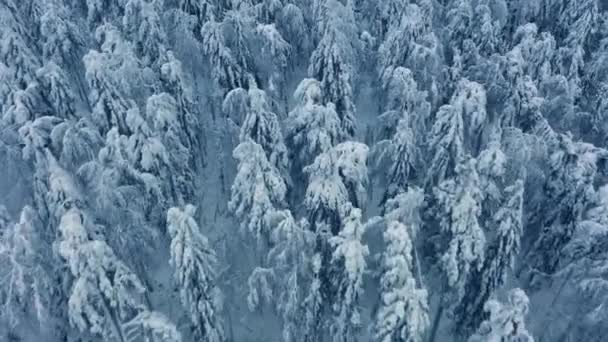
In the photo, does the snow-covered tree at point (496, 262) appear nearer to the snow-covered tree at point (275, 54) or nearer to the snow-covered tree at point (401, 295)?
the snow-covered tree at point (401, 295)

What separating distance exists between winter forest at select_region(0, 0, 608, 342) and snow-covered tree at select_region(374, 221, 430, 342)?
79mm

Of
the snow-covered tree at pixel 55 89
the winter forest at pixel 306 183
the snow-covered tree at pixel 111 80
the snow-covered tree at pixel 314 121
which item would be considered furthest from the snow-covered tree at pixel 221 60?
the snow-covered tree at pixel 55 89

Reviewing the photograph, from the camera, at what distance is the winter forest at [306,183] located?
18.8m

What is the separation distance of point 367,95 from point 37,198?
823 inches

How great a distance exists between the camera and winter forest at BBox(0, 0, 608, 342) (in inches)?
741

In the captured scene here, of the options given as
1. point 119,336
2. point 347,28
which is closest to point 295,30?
point 347,28

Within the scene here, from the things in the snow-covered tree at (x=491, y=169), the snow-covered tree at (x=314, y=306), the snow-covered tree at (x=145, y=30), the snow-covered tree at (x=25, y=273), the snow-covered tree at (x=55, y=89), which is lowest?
the snow-covered tree at (x=314, y=306)

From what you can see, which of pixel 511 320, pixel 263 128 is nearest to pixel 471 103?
pixel 263 128

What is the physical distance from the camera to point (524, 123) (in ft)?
79.0

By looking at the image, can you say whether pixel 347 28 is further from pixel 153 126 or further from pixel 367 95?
pixel 153 126

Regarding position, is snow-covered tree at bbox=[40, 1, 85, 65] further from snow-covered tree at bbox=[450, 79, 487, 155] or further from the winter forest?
snow-covered tree at bbox=[450, 79, 487, 155]

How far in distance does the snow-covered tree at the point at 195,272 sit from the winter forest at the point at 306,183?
90mm

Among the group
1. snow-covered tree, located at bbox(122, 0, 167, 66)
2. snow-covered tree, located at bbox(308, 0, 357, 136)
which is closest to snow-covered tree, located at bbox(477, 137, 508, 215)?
snow-covered tree, located at bbox(308, 0, 357, 136)

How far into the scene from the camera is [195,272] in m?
18.7
